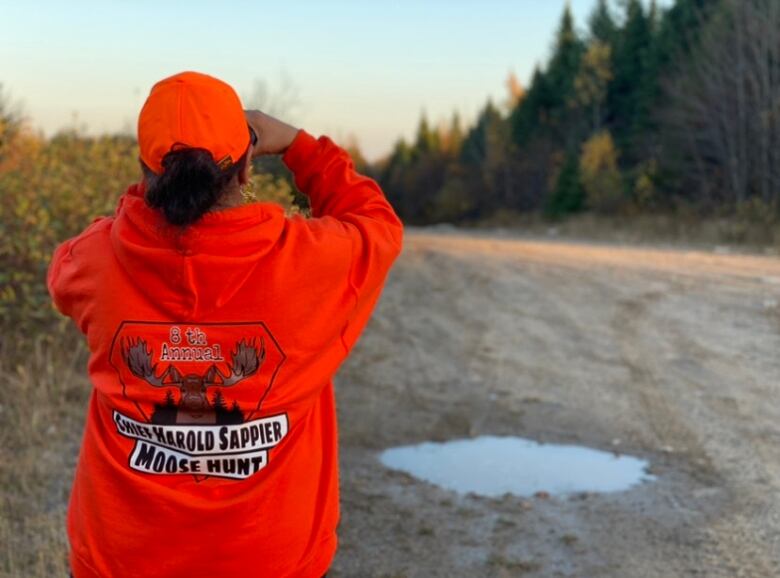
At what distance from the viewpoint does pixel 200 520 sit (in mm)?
1825

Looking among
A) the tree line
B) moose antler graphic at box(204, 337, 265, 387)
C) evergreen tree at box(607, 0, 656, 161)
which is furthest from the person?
evergreen tree at box(607, 0, 656, 161)

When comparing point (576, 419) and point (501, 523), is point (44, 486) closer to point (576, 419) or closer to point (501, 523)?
point (501, 523)

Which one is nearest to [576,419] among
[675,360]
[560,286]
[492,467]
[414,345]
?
[492,467]

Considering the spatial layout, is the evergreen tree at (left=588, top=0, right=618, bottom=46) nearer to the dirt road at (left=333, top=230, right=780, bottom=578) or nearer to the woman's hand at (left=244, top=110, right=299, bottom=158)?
the dirt road at (left=333, top=230, right=780, bottom=578)

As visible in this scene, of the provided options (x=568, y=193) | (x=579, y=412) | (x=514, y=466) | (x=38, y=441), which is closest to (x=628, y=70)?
(x=568, y=193)

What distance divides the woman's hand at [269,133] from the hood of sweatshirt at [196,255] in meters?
0.31

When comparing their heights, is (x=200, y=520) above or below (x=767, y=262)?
above

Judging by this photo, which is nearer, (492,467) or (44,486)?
(44,486)

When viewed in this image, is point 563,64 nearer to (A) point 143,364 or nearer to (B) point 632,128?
(B) point 632,128

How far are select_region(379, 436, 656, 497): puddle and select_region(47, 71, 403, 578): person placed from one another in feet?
10.0

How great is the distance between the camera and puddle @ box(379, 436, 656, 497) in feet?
15.8

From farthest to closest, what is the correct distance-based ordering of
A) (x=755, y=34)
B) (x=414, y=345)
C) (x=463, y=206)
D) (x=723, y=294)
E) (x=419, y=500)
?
(x=463, y=206) → (x=755, y=34) → (x=723, y=294) → (x=414, y=345) → (x=419, y=500)

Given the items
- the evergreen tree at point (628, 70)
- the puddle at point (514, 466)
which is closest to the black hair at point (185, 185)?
the puddle at point (514, 466)

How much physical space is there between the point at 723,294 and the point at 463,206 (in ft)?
143
